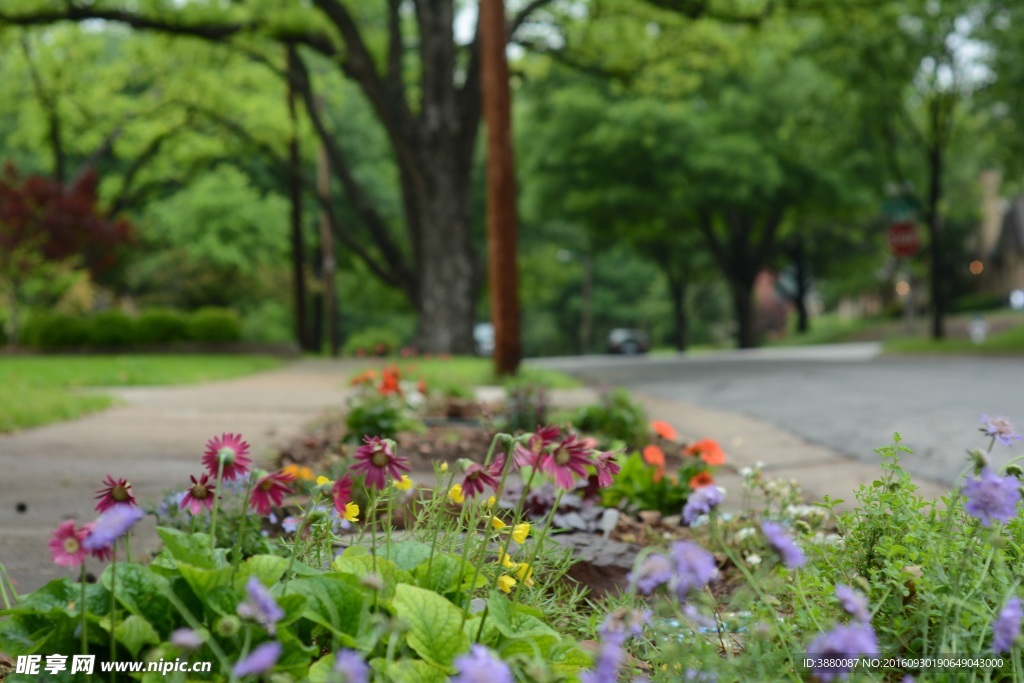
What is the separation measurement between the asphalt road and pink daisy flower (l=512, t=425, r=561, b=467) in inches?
80.9

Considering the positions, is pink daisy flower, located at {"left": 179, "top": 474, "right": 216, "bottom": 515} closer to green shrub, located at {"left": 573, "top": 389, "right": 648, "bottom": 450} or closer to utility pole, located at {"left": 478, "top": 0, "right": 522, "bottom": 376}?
green shrub, located at {"left": 573, "top": 389, "right": 648, "bottom": 450}

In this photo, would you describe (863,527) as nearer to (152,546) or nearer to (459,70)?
(152,546)

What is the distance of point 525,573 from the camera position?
2043 mm

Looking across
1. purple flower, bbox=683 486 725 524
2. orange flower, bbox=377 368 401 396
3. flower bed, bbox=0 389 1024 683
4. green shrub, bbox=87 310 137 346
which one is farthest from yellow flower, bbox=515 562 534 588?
green shrub, bbox=87 310 137 346

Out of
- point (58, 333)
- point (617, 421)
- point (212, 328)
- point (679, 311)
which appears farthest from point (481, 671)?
point (679, 311)

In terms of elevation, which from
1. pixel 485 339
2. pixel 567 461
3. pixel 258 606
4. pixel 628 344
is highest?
pixel 567 461

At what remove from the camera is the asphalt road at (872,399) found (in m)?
5.47

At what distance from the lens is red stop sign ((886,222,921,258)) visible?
20.9m

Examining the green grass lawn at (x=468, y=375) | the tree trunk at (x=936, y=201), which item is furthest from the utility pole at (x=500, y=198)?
the tree trunk at (x=936, y=201)

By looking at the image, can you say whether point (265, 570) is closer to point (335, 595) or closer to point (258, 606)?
point (335, 595)

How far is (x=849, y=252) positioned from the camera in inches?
1795

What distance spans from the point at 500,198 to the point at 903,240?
13.3 m

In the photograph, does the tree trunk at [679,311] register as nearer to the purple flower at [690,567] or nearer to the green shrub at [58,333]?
the green shrub at [58,333]

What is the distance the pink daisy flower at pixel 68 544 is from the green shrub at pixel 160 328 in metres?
20.3
